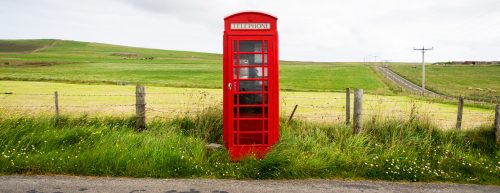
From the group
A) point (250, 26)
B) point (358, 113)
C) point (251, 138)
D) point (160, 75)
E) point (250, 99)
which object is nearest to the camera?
point (250, 26)

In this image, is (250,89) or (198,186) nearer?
(198,186)

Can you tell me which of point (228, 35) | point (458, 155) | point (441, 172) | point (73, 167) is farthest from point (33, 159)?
point (458, 155)

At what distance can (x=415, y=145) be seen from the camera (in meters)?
7.32

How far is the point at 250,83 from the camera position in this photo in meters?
6.93

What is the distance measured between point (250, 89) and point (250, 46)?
28.2 inches

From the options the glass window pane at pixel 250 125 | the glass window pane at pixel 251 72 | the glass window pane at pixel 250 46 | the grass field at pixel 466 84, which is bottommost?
the grass field at pixel 466 84

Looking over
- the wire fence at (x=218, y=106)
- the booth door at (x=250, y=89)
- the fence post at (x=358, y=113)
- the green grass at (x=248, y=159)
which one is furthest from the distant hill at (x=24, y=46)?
the fence post at (x=358, y=113)

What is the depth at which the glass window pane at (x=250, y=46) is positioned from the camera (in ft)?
22.5

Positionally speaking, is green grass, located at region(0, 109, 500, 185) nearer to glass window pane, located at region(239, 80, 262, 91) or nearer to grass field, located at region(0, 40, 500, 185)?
grass field, located at region(0, 40, 500, 185)

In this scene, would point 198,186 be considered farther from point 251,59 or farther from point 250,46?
point 250,46

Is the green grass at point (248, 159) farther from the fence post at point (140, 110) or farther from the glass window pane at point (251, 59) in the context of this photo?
the glass window pane at point (251, 59)

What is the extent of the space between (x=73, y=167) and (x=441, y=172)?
5.49 meters

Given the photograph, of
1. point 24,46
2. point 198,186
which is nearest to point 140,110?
point 198,186

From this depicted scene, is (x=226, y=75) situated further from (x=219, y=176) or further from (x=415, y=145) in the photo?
(x=415, y=145)
